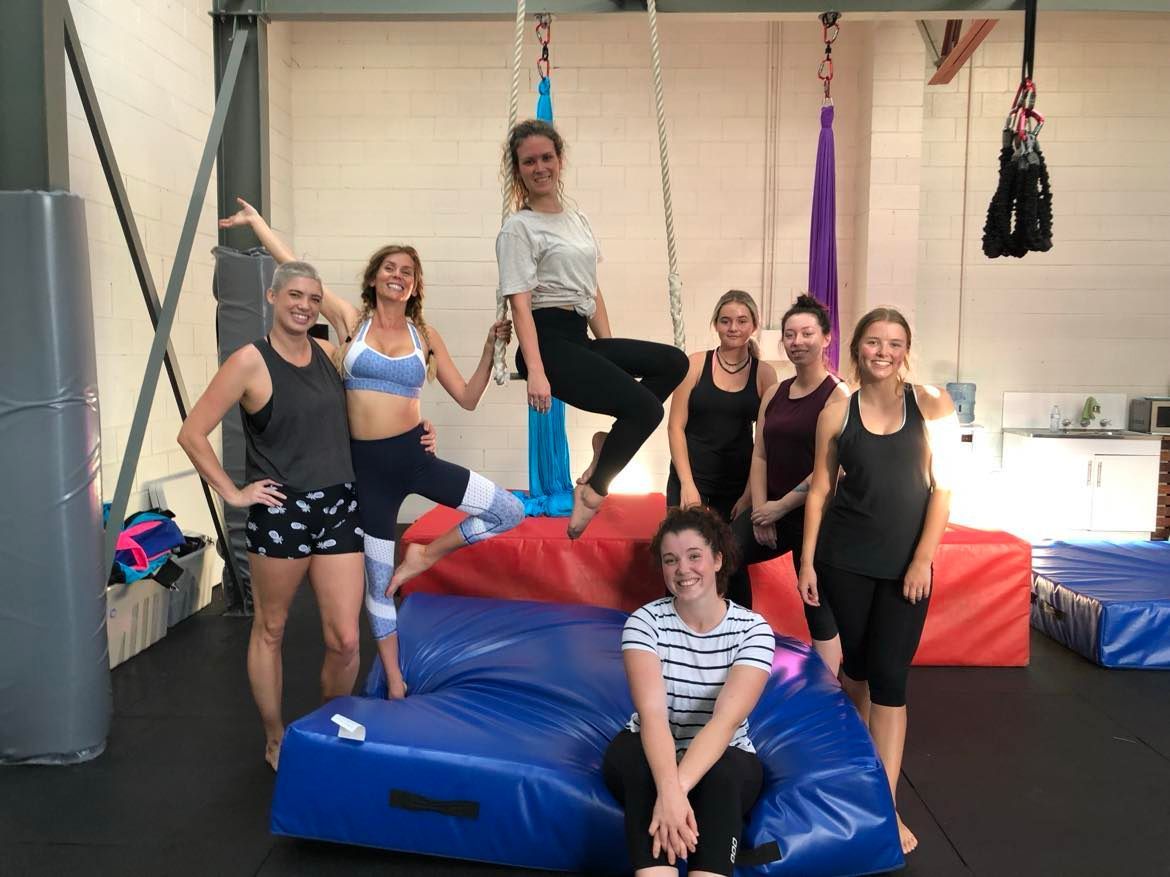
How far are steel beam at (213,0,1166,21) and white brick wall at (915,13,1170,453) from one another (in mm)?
2756

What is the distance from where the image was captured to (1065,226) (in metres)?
6.34

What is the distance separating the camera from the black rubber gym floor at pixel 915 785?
7.47ft

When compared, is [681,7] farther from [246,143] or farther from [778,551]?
[778,551]

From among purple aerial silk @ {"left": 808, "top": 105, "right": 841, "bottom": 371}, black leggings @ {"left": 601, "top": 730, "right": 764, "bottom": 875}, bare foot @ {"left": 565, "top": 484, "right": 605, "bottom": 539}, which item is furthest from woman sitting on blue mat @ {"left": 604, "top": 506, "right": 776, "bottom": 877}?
purple aerial silk @ {"left": 808, "top": 105, "right": 841, "bottom": 371}

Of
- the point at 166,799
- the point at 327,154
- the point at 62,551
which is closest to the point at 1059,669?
the point at 166,799

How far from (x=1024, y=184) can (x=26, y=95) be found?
142 inches

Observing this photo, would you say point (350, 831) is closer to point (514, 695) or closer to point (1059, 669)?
point (514, 695)

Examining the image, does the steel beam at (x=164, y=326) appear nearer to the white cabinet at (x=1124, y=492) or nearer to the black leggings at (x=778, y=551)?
the black leggings at (x=778, y=551)

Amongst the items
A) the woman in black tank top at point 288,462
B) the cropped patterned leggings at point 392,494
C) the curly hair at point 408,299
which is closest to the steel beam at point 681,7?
the curly hair at point 408,299

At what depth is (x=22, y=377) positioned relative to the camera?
8.79 ft

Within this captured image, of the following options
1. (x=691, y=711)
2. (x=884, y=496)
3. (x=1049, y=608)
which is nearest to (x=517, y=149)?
(x=884, y=496)

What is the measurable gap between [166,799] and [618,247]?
15.4 ft

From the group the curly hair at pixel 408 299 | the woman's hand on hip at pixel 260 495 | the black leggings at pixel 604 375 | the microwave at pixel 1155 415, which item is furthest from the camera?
the microwave at pixel 1155 415

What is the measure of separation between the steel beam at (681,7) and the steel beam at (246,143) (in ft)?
1.74
